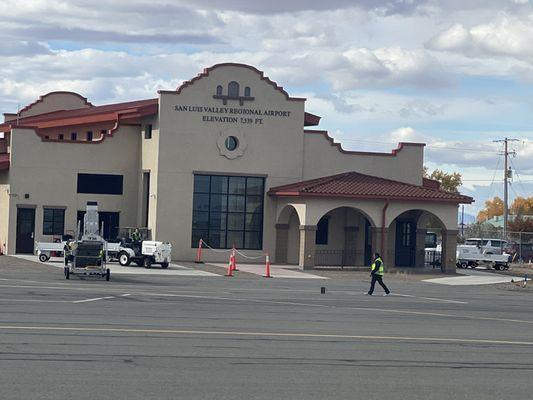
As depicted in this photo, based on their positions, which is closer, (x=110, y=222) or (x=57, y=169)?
(x=57, y=169)

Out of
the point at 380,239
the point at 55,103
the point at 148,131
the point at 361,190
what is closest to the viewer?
the point at 361,190

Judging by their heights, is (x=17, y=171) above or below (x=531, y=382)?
above

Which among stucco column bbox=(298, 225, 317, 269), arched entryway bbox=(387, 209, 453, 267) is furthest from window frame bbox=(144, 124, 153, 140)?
arched entryway bbox=(387, 209, 453, 267)

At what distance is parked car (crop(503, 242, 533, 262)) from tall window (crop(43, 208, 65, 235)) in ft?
100

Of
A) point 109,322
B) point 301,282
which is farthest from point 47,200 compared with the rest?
point 109,322

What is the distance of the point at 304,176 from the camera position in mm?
54438

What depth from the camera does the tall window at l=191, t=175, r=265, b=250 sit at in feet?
174

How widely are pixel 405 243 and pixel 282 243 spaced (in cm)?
720

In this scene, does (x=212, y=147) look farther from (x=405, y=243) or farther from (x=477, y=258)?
(x=477, y=258)

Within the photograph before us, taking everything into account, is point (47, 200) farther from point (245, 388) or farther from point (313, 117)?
point (245, 388)

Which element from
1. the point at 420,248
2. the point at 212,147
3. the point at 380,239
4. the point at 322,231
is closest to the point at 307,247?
the point at 380,239

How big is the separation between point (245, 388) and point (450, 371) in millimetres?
4102

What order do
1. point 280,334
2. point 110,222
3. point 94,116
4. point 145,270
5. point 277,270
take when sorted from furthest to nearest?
point 94,116, point 110,222, point 277,270, point 145,270, point 280,334

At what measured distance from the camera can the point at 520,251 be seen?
72.4m
